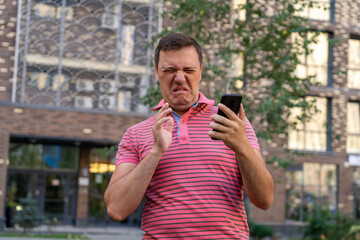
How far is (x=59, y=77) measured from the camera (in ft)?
72.1

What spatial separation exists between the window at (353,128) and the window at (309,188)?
1.44 meters

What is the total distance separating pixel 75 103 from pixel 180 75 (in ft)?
67.4

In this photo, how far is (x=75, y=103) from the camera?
73.1 feet

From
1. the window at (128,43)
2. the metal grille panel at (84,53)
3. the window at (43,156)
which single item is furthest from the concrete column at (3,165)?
the window at (128,43)

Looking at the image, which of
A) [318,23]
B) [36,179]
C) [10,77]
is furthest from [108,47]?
[318,23]

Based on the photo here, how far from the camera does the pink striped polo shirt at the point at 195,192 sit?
2131 mm

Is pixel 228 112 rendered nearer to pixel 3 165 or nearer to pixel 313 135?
pixel 3 165

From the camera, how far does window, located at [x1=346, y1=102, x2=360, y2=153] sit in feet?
87.3

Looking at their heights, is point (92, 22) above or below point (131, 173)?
above

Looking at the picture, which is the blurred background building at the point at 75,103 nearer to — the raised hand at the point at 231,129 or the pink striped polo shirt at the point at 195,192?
the pink striped polo shirt at the point at 195,192

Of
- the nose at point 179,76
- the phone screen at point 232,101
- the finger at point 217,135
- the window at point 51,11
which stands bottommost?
the finger at point 217,135

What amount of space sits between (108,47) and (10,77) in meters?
4.27

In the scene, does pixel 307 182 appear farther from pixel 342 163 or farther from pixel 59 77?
pixel 59 77

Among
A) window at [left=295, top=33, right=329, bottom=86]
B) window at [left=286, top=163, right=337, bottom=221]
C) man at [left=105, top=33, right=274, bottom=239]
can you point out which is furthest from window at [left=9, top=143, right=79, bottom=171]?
man at [left=105, top=33, right=274, bottom=239]
